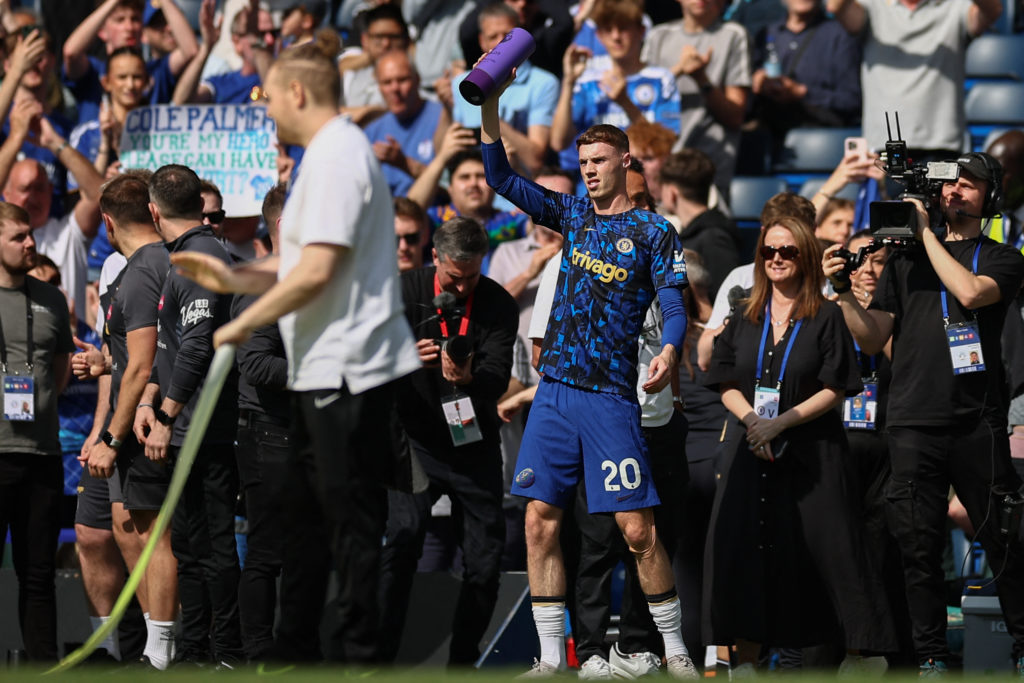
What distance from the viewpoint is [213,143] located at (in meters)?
10.0

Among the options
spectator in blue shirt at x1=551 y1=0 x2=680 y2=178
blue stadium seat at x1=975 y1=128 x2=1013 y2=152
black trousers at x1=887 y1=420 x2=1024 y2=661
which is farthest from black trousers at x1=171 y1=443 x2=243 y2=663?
blue stadium seat at x1=975 y1=128 x2=1013 y2=152

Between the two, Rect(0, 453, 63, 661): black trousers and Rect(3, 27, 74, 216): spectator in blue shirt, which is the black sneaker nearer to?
Rect(0, 453, 63, 661): black trousers

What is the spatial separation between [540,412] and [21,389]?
118 inches

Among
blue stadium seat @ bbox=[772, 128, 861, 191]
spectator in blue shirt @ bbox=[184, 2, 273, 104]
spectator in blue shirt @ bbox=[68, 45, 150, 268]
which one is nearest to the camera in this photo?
spectator in blue shirt @ bbox=[68, 45, 150, 268]

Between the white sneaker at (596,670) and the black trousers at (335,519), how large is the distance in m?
1.70

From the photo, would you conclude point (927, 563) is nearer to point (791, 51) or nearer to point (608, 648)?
point (608, 648)

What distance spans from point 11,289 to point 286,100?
3475 millimetres

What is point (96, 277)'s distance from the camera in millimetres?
10820

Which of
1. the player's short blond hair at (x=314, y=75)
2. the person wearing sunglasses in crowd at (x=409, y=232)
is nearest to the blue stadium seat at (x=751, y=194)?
Result: the person wearing sunglasses in crowd at (x=409, y=232)

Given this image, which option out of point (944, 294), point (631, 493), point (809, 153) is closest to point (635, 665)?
point (631, 493)

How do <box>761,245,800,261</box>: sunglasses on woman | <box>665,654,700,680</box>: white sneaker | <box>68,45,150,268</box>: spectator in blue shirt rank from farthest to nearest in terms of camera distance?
<box>68,45,150,268</box>: spectator in blue shirt, <box>761,245,800,261</box>: sunglasses on woman, <box>665,654,700,680</box>: white sneaker

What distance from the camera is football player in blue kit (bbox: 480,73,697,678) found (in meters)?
6.11

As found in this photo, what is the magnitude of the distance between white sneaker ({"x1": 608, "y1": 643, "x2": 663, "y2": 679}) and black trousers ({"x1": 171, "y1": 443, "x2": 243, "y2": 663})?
184 cm

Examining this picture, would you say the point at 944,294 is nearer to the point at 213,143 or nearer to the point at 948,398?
the point at 948,398
